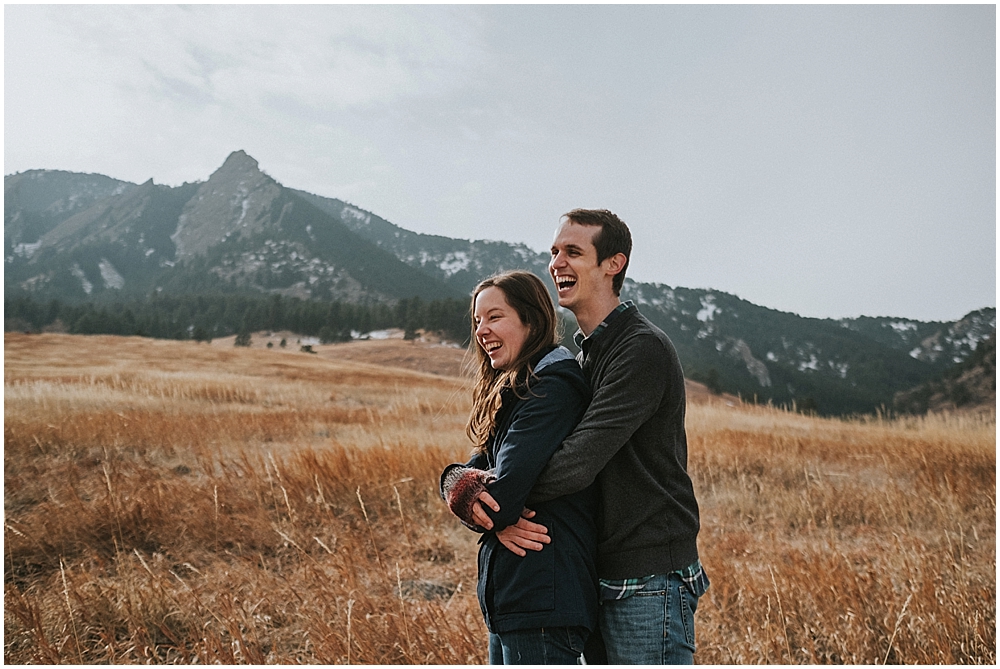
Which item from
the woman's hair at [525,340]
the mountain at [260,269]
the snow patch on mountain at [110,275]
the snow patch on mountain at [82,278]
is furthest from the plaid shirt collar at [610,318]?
the snow patch on mountain at [110,275]

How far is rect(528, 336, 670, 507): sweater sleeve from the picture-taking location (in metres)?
1.63

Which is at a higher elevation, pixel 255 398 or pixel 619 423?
pixel 619 423

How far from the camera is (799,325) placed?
579 feet

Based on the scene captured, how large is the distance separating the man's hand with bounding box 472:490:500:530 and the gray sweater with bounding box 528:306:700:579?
5.3 inches

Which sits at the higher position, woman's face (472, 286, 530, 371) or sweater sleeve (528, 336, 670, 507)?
woman's face (472, 286, 530, 371)

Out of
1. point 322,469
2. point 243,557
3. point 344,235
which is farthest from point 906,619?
point 344,235

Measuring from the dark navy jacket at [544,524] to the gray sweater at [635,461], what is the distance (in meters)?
0.06

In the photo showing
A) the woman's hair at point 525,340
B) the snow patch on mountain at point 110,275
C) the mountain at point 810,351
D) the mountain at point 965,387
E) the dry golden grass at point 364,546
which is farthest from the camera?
the snow patch on mountain at point 110,275

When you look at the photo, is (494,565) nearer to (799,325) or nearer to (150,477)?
(150,477)

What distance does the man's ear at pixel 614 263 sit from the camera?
1.92m

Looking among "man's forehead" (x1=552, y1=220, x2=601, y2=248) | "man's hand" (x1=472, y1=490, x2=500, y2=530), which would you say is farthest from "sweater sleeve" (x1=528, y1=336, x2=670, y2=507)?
"man's forehead" (x1=552, y1=220, x2=601, y2=248)

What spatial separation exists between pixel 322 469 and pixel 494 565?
4.89 m

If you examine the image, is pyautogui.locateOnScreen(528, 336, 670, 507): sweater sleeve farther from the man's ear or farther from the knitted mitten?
the man's ear

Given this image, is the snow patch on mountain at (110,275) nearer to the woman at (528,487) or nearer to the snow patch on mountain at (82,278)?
the snow patch on mountain at (82,278)
